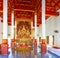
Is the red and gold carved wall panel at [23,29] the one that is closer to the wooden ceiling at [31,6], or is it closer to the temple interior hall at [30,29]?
the temple interior hall at [30,29]

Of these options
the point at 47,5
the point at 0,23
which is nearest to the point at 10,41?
the point at 0,23

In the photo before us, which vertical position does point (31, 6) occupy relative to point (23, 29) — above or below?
above

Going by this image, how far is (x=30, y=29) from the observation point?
4584cm

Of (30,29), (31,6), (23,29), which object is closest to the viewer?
(31,6)

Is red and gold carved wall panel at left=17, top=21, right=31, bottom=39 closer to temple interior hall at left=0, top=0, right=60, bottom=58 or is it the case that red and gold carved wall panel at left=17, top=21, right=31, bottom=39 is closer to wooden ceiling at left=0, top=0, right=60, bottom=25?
temple interior hall at left=0, top=0, right=60, bottom=58

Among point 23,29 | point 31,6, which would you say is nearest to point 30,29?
point 23,29

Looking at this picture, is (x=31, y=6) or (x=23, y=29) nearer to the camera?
(x=31, y=6)

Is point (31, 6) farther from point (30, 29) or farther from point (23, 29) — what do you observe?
point (23, 29)

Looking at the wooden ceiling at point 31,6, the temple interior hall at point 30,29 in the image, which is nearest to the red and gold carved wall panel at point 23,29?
the temple interior hall at point 30,29

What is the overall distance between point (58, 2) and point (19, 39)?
26.2m

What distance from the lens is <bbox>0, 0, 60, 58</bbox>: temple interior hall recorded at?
17.6 m

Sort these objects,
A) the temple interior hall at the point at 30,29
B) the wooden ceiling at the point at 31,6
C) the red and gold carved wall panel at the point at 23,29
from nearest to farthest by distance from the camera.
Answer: the temple interior hall at the point at 30,29, the wooden ceiling at the point at 31,6, the red and gold carved wall panel at the point at 23,29

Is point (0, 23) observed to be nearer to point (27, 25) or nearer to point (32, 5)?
point (32, 5)

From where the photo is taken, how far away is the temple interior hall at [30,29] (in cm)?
1762
